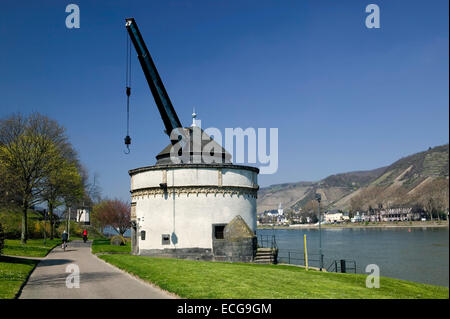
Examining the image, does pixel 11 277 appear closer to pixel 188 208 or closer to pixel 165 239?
pixel 165 239

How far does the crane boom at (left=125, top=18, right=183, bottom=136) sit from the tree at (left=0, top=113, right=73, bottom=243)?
49.6 feet

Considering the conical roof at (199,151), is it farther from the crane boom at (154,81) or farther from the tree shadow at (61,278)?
the tree shadow at (61,278)

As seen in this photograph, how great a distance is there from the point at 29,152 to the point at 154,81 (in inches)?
695

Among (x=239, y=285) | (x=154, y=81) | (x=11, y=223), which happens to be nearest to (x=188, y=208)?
(x=154, y=81)

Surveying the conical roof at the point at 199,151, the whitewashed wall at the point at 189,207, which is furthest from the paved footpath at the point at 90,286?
the conical roof at the point at 199,151

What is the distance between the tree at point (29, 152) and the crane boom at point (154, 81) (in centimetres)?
1512

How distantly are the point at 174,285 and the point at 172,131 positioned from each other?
785 inches

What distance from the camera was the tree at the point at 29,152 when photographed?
3719 centimetres

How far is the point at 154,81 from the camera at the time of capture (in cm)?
2970
